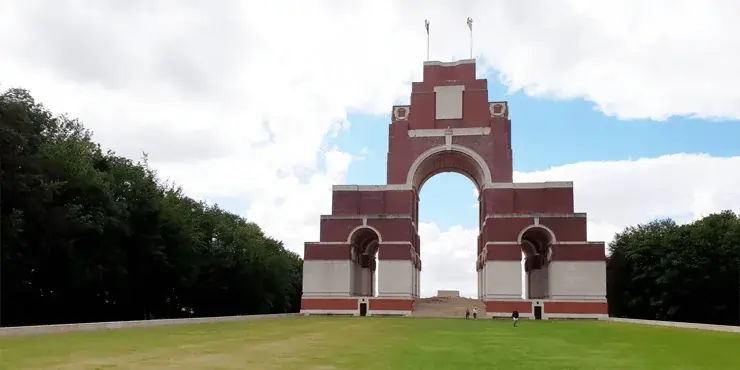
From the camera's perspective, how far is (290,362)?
1334 cm

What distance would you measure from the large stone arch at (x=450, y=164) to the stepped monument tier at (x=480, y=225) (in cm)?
9

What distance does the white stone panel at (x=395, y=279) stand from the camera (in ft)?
163

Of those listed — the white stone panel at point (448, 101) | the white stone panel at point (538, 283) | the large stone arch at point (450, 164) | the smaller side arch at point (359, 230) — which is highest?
the white stone panel at point (448, 101)

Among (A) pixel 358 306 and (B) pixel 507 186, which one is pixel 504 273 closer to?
(B) pixel 507 186

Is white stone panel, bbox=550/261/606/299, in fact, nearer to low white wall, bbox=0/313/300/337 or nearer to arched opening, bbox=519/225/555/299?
arched opening, bbox=519/225/555/299

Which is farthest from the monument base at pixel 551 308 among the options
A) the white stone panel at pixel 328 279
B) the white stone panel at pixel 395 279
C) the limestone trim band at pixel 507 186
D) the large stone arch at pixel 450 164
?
the white stone panel at pixel 328 279

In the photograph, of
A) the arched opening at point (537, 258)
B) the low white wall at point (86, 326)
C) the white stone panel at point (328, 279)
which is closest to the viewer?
the low white wall at point (86, 326)

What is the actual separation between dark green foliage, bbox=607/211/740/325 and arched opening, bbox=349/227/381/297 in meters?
21.0

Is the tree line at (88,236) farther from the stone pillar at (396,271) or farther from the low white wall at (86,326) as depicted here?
the stone pillar at (396,271)

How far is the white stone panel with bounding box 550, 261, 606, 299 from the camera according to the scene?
47375 millimetres

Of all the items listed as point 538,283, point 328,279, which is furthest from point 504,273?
point 328,279

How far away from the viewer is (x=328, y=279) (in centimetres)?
5125

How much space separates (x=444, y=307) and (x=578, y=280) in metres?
10.1

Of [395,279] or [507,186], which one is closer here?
[395,279]
